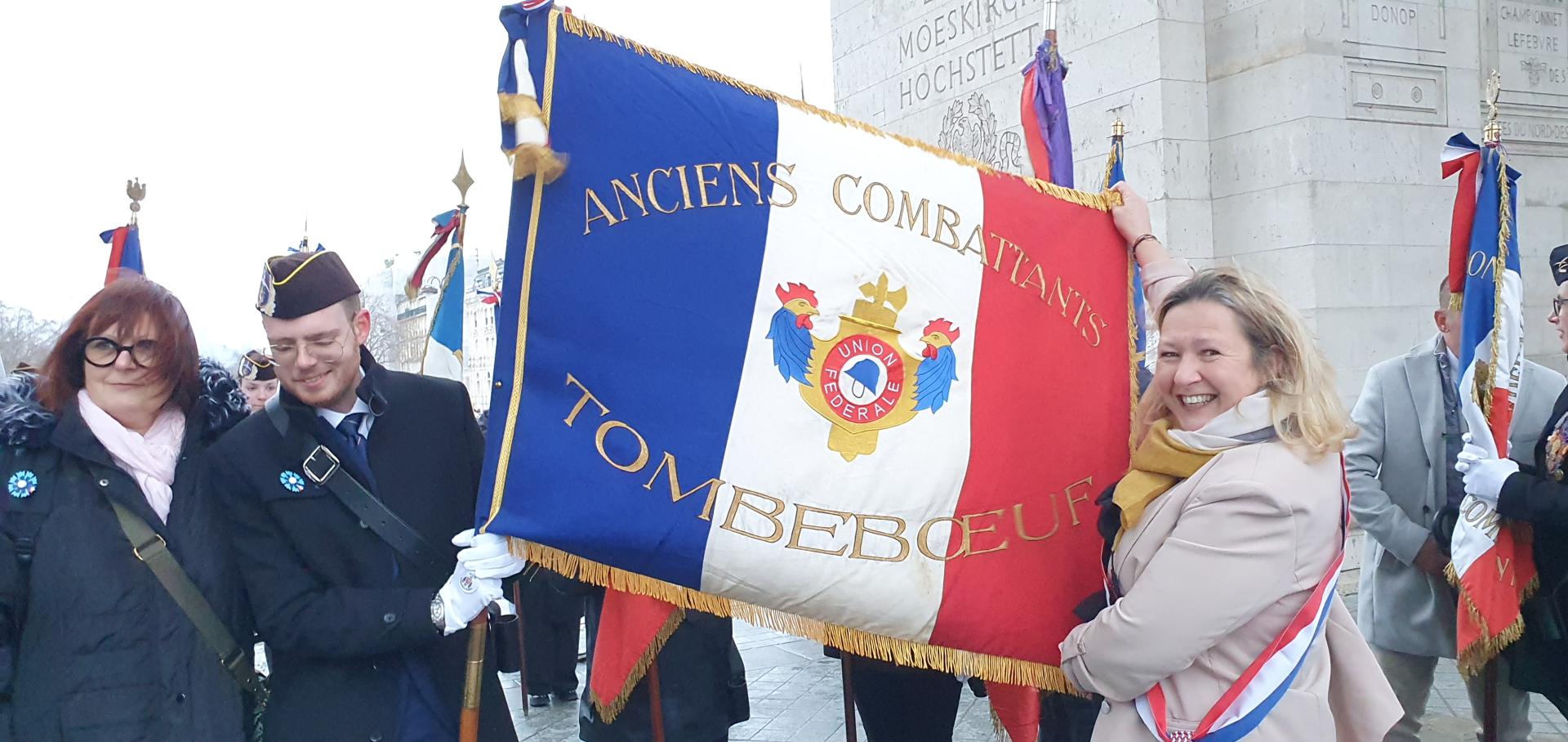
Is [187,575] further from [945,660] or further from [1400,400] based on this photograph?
[1400,400]

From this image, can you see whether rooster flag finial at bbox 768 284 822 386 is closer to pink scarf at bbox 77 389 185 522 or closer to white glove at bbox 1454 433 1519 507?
pink scarf at bbox 77 389 185 522

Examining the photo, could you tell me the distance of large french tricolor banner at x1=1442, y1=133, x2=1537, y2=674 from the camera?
10.6ft

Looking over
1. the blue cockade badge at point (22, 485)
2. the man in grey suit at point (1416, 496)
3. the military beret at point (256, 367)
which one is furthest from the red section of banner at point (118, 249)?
the man in grey suit at point (1416, 496)

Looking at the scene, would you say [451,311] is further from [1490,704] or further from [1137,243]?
[1490,704]

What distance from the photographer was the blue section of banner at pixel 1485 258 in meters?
3.39

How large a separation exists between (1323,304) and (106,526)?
241 inches

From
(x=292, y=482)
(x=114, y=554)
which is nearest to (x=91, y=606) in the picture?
(x=114, y=554)

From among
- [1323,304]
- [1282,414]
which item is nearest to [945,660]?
[1282,414]

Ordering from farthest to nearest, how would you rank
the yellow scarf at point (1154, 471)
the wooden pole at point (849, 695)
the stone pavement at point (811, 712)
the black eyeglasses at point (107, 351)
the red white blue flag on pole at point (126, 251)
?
the stone pavement at point (811, 712) → the red white blue flag on pole at point (126, 251) → the wooden pole at point (849, 695) → the black eyeglasses at point (107, 351) → the yellow scarf at point (1154, 471)

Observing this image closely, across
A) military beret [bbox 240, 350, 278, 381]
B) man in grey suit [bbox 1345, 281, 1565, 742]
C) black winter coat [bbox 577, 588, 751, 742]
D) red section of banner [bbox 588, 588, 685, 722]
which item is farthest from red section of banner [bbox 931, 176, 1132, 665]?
military beret [bbox 240, 350, 278, 381]

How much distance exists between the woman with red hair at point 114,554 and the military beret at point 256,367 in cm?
273

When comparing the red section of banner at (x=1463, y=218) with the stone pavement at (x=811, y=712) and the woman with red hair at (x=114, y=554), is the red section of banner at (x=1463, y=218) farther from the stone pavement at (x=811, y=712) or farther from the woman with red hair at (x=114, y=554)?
the woman with red hair at (x=114, y=554)

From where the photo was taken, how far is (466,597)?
2.29m

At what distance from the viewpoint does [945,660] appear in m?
2.51
